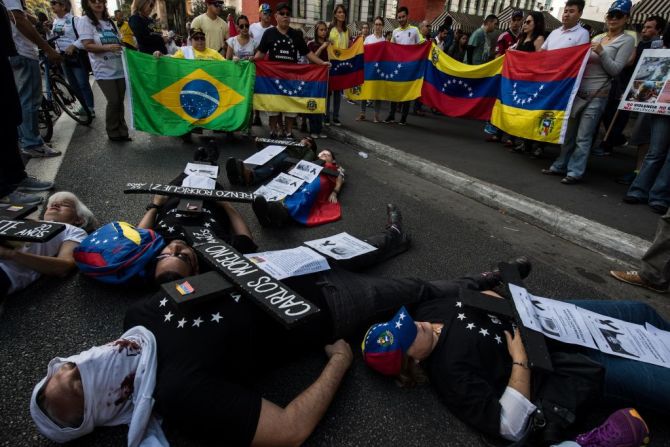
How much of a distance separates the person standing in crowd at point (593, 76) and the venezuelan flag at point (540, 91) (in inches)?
4.3

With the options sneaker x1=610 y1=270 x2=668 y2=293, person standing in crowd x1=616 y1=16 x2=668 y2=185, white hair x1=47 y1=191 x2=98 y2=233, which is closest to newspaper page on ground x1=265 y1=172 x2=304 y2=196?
white hair x1=47 y1=191 x2=98 y2=233

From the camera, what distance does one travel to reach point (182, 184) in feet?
9.84

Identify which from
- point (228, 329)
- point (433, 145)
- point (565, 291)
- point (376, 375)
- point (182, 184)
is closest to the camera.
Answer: point (228, 329)

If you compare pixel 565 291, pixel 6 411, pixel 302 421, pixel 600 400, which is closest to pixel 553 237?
pixel 565 291

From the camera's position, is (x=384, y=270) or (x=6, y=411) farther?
(x=384, y=270)

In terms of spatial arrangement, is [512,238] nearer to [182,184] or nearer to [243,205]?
[243,205]

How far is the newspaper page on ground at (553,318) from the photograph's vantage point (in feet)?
5.57

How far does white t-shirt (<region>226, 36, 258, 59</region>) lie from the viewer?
6246mm

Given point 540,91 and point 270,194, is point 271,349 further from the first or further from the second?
point 540,91

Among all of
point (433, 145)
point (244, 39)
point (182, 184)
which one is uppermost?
point (244, 39)

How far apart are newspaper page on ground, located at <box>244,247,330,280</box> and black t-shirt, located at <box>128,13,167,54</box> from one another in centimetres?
594

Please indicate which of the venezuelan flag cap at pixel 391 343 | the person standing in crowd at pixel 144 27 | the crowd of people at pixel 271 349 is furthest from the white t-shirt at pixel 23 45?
the venezuelan flag cap at pixel 391 343

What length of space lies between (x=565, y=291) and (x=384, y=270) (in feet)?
4.20

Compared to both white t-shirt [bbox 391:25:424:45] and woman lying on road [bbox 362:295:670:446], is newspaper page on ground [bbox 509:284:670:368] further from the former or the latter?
white t-shirt [bbox 391:25:424:45]
